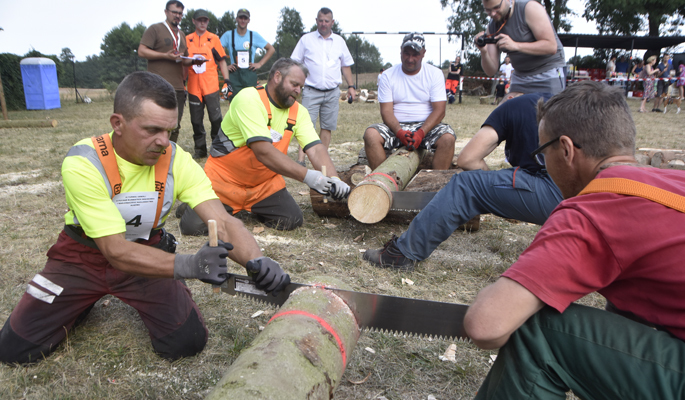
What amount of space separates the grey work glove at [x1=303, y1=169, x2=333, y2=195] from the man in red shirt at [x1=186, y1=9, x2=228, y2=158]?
3.65m

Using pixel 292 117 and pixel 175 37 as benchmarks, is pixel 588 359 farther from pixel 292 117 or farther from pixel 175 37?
pixel 175 37

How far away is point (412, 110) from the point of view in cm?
530

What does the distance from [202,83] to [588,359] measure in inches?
255

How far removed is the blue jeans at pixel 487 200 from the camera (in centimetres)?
292

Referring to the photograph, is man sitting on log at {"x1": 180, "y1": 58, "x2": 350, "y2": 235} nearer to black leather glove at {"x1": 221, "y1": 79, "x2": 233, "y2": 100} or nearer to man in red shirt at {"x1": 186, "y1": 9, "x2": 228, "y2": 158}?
man in red shirt at {"x1": 186, "y1": 9, "x2": 228, "y2": 158}

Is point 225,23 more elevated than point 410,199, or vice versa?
point 225,23

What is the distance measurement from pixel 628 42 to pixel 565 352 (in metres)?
24.7

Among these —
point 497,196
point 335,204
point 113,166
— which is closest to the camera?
point 113,166

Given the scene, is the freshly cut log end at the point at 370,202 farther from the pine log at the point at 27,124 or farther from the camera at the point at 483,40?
the pine log at the point at 27,124

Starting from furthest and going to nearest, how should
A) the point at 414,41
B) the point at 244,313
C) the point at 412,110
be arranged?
the point at 412,110, the point at 414,41, the point at 244,313

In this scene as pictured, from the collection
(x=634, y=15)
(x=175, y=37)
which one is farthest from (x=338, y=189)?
(x=634, y=15)

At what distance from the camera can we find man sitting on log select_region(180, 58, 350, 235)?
379 cm

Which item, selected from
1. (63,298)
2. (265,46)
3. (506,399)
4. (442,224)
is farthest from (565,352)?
(265,46)

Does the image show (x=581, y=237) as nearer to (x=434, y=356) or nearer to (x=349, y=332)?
(x=349, y=332)
